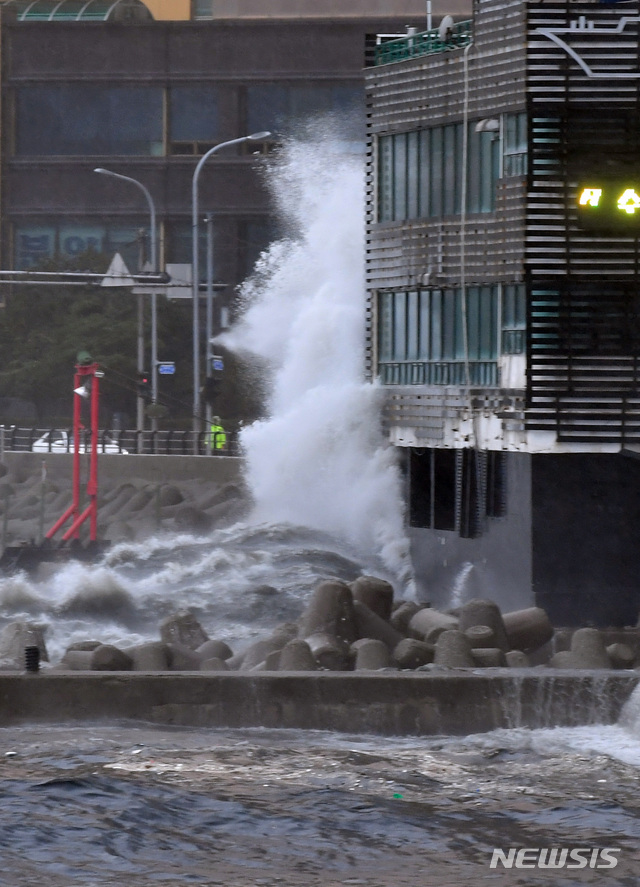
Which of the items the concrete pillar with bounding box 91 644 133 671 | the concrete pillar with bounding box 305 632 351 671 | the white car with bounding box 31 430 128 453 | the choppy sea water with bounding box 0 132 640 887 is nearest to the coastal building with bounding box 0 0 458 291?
the white car with bounding box 31 430 128 453

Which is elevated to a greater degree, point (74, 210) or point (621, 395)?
point (74, 210)

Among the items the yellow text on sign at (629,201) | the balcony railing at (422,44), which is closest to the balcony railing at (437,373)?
the yellow text on sign at (629,201)

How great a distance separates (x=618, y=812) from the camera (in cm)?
1177

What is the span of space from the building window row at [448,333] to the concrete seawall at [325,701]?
22.1ft

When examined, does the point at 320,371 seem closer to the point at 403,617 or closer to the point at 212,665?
the point at 403,617

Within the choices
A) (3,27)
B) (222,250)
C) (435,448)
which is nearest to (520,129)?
(435,448)

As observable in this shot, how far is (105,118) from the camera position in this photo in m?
67.8

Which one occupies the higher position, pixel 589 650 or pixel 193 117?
pixel 193 117

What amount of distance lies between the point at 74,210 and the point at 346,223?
3697cm

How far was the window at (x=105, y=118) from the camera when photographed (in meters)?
67.6

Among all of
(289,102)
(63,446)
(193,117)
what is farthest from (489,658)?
(193,117)

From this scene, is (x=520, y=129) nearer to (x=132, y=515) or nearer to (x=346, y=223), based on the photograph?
(x=346, y=223)

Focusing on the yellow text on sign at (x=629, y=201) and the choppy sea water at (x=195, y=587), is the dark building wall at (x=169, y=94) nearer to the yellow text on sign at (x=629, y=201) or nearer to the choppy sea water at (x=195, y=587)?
the choppy sea water at (x=195, y=587)

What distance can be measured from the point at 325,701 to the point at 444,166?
9855 millimetres
